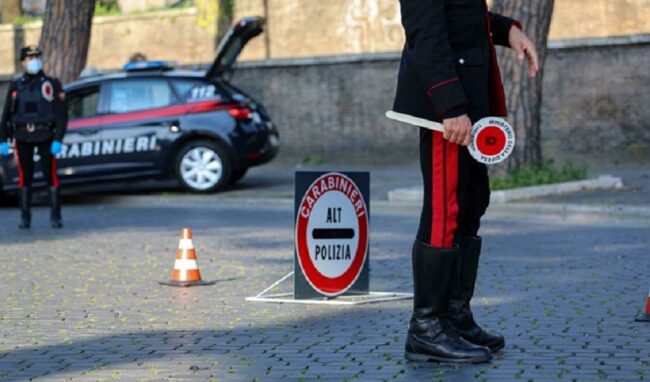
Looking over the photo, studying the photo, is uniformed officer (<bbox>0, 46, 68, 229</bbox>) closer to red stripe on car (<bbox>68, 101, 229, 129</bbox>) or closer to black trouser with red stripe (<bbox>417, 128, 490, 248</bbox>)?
red stripe on car (<bbox>68, 101, 229, 129</bbox>)

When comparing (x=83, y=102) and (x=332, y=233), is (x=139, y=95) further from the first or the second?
(x=332, y=233)

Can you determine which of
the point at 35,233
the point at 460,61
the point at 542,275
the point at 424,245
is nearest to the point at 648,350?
the point at 424,245

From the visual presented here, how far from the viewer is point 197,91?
20.1m

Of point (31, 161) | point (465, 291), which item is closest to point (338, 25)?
point (31, 161)

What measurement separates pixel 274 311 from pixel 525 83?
33.7 ft

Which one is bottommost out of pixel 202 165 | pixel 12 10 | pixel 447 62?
pixel 202 165

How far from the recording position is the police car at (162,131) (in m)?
20.0

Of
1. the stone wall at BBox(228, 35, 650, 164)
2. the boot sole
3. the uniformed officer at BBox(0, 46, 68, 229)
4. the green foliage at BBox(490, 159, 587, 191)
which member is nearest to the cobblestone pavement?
the boot sole

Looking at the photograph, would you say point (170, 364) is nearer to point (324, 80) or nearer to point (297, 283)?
point (297, 283)

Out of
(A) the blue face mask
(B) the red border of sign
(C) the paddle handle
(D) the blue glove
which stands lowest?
(B) the red border of sign

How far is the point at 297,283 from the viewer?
30.4 ft

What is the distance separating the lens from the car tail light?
20.1 m

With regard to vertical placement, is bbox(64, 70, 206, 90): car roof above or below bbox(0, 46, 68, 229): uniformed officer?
above

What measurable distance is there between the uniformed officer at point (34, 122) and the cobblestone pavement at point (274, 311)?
0.72 m
